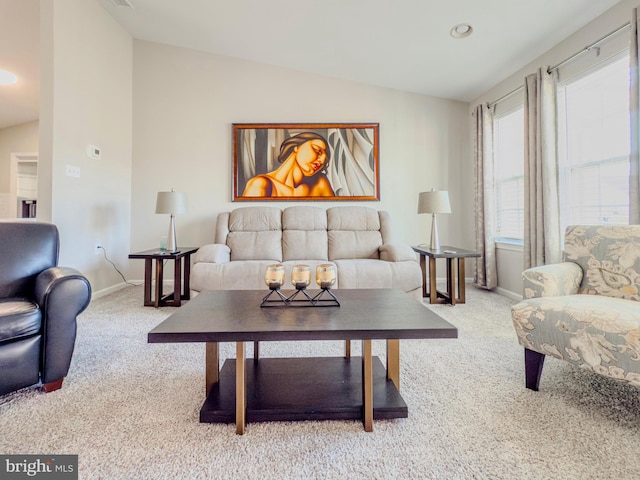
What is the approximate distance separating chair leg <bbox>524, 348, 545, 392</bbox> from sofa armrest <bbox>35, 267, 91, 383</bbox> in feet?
7.36

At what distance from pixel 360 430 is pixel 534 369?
95cm

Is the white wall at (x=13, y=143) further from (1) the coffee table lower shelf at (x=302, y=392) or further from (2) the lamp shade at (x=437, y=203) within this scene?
(2) the lamp shade at (x=437, y=203)

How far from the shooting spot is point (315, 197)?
153 inches

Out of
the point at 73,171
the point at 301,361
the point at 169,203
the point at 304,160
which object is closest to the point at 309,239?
the point at 304,160

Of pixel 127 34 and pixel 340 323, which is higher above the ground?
pixel 127 34

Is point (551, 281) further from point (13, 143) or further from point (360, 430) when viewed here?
point (13, 143)

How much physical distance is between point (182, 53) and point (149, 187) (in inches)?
68.5

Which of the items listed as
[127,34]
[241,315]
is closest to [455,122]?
[241,315]

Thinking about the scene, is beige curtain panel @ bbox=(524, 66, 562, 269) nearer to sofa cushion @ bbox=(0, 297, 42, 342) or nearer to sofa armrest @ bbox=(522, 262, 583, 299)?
sofa armrest @ bbox=(522, 262, 583, 299)

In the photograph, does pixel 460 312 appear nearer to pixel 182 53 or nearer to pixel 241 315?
pixel 241 315

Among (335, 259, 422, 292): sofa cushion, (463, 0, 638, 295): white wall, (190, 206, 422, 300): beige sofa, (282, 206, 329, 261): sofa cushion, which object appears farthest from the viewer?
(282, 206, 329, 261): sofa cushion

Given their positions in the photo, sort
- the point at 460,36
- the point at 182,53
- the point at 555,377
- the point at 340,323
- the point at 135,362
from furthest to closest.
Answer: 1. the point at 182,53
2. the point at 460,36
3. the point at 135,362
4. the point at 555,377
5. the point at 340,323

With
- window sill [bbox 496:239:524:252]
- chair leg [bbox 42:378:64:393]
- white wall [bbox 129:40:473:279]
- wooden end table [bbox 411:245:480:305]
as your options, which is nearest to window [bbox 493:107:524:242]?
window sill [bbox 496:239:524:252]

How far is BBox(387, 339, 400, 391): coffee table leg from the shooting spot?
139 centimetres
